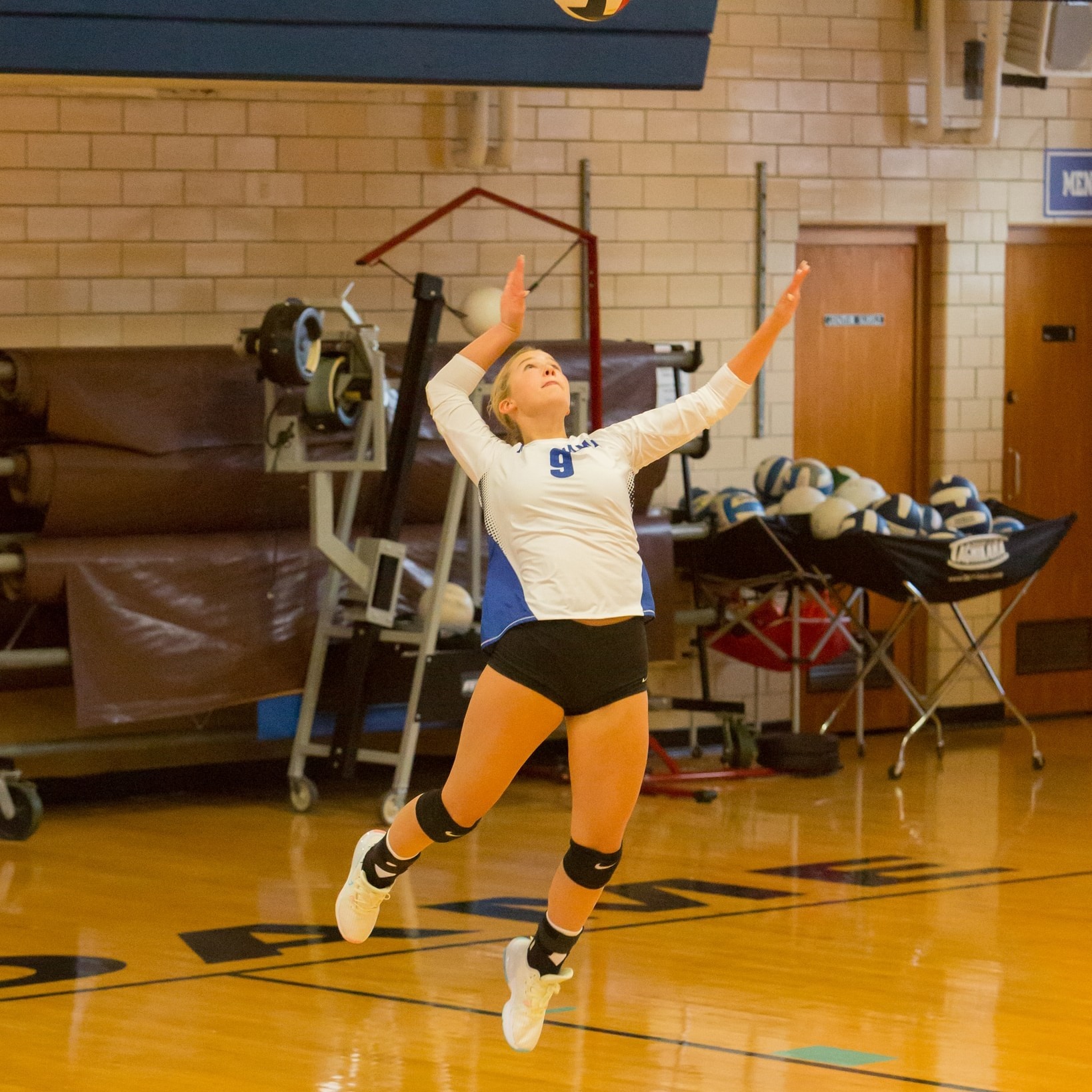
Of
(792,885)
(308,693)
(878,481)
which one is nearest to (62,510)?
(308,693)

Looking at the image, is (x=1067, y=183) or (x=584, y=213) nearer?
(x=584, y=213)

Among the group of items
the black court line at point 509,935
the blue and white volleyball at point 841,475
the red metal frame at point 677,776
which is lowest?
the red metal frame at point 677,776

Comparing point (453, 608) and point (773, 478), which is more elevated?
point (773, 478)

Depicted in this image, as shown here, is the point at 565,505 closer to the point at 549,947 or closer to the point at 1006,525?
the point at 549,947

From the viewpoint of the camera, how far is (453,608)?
22.6 feet

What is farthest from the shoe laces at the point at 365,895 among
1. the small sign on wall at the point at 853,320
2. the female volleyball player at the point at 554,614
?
the small sign on wall at the point at 853,320

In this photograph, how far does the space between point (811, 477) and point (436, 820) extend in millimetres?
4331

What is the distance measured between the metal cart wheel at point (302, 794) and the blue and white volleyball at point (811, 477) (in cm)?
242

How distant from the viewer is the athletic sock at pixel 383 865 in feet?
12.9

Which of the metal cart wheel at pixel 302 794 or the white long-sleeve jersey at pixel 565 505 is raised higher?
the white long-sleeve jersey at pixel 565 505

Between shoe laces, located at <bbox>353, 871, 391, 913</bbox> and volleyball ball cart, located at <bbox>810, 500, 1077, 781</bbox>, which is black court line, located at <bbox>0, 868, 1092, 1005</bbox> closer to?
shoe laces, located at <bbox>353, 871, 391, 913</bbox>

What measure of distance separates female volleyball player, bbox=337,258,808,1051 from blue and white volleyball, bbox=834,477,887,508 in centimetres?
397

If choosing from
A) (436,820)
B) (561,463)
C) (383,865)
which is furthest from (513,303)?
(383,865)

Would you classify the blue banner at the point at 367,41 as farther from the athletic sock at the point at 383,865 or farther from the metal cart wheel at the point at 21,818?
the athletic sock at the point at 383,865
